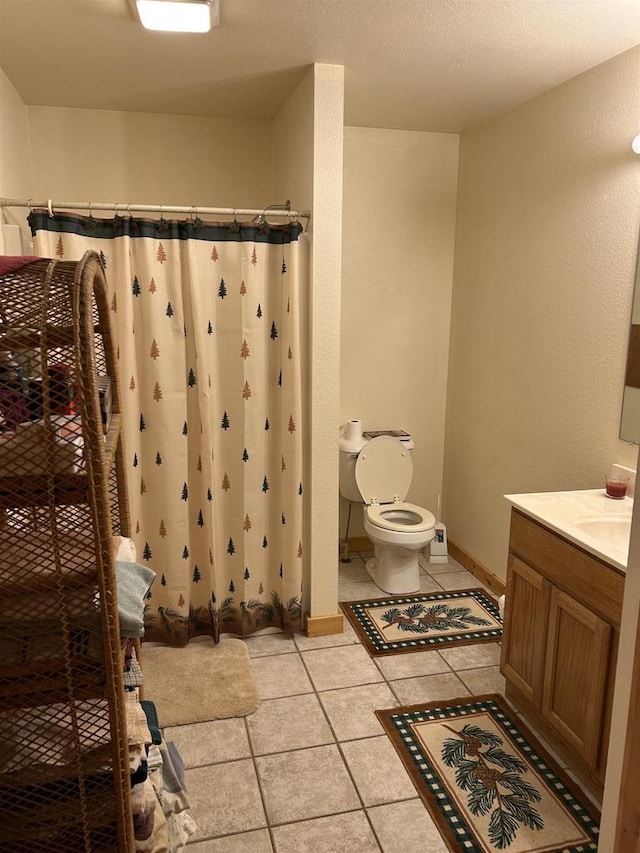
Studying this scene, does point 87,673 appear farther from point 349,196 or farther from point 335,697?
point 349,196

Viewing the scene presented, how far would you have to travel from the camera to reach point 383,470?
3.74 m

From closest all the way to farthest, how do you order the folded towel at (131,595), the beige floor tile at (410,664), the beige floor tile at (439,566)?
the folded towel at (131,595) → the beige floor tile at (410,664) → the beige floor tile at (439,566)

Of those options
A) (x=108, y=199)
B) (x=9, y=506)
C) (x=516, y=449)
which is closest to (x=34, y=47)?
(x=108, y=199)

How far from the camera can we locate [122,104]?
10.6 ft

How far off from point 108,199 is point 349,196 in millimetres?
1316

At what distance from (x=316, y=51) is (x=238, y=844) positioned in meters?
2.77

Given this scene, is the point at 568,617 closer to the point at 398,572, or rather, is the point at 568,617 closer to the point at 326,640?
the point at 326,640

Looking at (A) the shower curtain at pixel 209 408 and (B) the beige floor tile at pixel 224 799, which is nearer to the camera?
(B) the beige floor tile at pixel 224 799

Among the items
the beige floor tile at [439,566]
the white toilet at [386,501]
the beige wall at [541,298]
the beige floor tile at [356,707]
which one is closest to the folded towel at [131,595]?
the beige floor tile at [356,707]

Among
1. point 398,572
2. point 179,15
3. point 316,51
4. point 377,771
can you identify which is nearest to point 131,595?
point 377,771

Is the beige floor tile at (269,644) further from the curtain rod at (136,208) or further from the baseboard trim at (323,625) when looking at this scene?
the curtain rod at (136,208)

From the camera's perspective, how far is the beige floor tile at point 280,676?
8.83 feet

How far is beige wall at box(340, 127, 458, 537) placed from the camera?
371 cm

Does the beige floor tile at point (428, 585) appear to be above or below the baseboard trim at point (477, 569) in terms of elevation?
below
